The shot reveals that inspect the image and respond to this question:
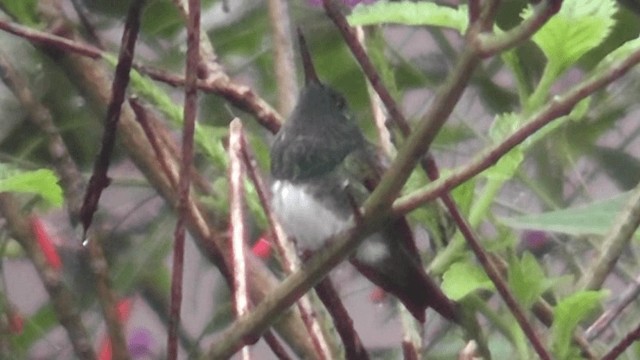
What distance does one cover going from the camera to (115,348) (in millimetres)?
545

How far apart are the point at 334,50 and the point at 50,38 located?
443mm

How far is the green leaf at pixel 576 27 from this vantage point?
15.8 inches

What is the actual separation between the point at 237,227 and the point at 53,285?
0.63 feet

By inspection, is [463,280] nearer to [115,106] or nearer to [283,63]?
[115,106]

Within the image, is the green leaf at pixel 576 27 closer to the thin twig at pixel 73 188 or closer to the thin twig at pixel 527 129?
the thin twig at pixel 527 129

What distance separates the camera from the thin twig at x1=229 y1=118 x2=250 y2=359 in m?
0.41

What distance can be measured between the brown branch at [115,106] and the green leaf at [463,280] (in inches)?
5.1

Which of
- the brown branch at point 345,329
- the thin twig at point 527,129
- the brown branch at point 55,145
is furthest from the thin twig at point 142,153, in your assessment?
the thin twig at point 527,129

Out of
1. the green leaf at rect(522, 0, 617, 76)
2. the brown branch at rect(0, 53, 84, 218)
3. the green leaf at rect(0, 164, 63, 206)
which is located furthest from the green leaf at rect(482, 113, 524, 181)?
the brown branch at rect(0, 53, 84, 218)

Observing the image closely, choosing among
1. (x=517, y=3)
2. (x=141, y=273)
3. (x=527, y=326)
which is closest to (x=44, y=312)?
(x=141, y=273)

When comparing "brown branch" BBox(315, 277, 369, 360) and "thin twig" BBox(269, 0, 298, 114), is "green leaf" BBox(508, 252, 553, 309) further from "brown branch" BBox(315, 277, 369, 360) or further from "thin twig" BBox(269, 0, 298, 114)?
"thin twig" BBox(269, 0, 298, 114)

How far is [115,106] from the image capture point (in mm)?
366

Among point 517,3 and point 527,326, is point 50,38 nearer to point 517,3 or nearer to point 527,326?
point 527,326

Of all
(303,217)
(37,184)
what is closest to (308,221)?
(303,217)
